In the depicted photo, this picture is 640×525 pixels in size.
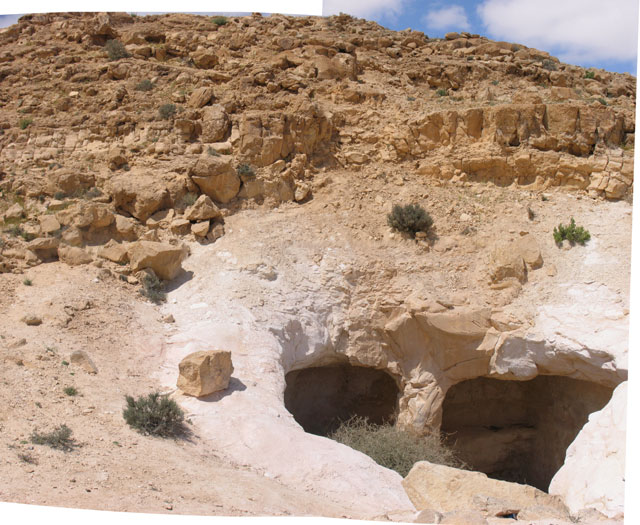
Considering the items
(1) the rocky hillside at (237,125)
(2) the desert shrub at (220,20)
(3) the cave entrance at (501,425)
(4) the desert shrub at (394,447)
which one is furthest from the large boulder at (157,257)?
(2) the desert shrub at (220,20)

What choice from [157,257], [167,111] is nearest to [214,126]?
[167,111]

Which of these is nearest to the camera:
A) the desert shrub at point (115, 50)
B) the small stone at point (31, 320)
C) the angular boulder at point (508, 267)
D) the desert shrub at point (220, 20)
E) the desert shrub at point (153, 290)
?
the small stone at point (31, 320)

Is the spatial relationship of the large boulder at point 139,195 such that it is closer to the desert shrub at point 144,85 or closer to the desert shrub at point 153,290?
the desert shrub at point 153,290

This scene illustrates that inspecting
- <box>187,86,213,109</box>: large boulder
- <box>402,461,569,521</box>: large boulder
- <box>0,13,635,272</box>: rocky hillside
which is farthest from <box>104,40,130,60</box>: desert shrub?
<box>402,461,569,521</box>: large boulder

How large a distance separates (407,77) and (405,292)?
641 cm

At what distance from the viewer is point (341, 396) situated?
39.5ft

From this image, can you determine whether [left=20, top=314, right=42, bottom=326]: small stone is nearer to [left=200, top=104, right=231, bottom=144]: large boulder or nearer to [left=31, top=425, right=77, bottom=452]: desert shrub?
[left=31, top=425, right=77, bottom=452]: desert shrub

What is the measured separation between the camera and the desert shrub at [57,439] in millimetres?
5281

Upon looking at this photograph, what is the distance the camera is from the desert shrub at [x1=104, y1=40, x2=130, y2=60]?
13.4 meters

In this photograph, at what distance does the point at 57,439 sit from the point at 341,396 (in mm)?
7419

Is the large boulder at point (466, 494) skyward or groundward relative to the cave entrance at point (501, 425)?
skyward

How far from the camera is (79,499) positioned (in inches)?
175

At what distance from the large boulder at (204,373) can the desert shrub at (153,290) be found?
91.7 inches

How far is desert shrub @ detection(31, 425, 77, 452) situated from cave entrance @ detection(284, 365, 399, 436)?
6219 millimetres
